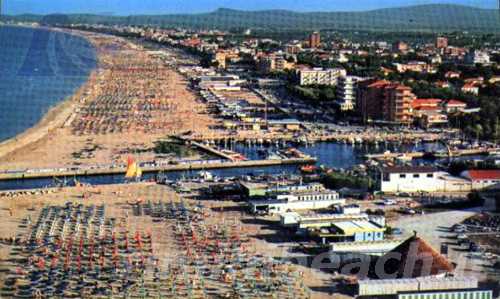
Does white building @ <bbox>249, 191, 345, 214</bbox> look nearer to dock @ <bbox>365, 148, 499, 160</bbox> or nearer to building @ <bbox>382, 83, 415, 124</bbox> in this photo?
dock @ <bbox>365, 148, 499, 160</bbox>

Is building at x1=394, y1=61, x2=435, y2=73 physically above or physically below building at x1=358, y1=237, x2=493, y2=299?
above

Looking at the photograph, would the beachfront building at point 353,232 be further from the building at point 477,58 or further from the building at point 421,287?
the building at point 477,58

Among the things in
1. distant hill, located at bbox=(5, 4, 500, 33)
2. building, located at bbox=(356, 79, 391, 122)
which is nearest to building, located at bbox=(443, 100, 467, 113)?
building, located at bbox=(356, 79, 391, 122)

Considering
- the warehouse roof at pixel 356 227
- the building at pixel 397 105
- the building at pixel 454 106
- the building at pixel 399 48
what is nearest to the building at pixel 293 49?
the building at pixel 399 48

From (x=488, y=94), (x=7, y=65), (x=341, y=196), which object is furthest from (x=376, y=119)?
(x=7, y=65)

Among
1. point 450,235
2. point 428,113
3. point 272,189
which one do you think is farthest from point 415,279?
point 428,113

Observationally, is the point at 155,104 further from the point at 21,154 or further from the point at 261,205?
the point at 261,205

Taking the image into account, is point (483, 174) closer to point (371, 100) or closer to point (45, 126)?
point (371, 100)
